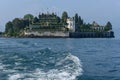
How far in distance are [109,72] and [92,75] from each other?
13.6 feet

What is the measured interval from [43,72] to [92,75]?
386 centimetres

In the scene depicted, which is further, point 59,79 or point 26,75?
point 26,75

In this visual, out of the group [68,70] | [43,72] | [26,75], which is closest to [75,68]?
[68,70]

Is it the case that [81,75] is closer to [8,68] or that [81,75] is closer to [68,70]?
[68,70]

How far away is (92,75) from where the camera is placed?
1393 inches

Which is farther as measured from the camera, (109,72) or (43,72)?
(109,72)

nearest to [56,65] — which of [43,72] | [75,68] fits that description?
[75,68]

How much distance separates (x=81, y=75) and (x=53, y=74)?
224 cm

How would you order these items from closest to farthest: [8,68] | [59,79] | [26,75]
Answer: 1. [59,79]
2. [26,75]
3. [8,68]

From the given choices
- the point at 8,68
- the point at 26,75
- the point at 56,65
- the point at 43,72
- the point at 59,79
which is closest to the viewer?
the point at 59,79

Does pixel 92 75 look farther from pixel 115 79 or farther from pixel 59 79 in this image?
pixel 59 79

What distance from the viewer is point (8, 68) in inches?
1483

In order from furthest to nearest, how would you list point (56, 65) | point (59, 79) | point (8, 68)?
point (56, 65)
point (8, 68)
point (59, 79)

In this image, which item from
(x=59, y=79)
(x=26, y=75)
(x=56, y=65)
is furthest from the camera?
(x=56, y=65)
